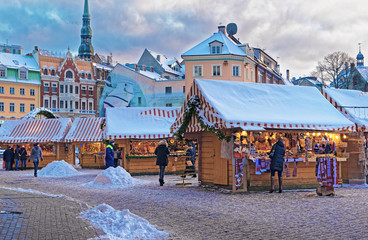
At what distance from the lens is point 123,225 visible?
29.8 feet

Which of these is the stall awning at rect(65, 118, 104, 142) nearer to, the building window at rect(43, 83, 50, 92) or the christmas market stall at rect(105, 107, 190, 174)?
the christmas market stall at rect(105, 107, 190, 174)

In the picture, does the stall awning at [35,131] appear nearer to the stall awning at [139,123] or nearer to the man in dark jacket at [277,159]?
the stall awning at [139,123]

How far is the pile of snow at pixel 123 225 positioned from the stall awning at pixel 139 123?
51.5ft

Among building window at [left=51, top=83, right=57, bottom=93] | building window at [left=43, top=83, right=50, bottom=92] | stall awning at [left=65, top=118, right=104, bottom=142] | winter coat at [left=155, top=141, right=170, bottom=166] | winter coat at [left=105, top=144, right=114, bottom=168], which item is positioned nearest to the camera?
winter coat at [left=155, top=141, right=170, bottom=166]

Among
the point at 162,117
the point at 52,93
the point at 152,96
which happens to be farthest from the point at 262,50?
the point at 162,117

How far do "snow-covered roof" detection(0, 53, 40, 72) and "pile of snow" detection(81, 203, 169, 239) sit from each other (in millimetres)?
67092

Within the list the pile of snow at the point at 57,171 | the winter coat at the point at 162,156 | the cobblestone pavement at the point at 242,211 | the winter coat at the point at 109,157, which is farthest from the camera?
the pile of snow at the point at 57,171

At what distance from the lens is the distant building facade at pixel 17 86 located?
72.3m

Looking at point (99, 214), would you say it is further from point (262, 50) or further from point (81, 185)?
point (262, 50)

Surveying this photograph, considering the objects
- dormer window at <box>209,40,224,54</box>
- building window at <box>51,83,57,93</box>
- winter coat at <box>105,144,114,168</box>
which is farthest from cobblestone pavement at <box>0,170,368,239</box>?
building window at <box>51,83,57,93</box>

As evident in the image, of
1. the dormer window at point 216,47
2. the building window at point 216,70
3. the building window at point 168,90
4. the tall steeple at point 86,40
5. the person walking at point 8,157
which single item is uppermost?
the tall steeple at point 86,40

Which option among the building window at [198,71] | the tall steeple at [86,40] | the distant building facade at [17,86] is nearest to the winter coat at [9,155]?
the building window at [198,71]

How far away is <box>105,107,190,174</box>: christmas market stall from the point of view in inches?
1035

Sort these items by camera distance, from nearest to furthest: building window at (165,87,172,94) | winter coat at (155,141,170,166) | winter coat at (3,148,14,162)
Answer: winter coat at (155,141,170,166)
winter coat at (3,148,14,162)
building window at (165,87,172,94)
